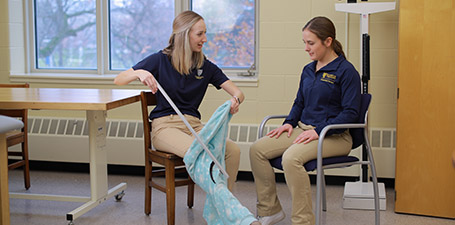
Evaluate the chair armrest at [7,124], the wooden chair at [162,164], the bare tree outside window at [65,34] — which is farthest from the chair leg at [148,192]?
the bare tree outside window at [65,34]

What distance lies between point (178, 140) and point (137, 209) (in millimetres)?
746

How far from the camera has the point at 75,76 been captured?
4496 millimetres

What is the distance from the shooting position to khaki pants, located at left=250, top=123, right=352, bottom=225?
2797 millimetres

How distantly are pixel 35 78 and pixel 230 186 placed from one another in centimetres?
225

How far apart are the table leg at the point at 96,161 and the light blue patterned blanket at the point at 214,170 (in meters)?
0.68

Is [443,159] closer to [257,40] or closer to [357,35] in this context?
[357,35]

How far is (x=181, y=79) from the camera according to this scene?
3227mm

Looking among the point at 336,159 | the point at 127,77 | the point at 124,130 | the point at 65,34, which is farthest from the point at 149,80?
the point at 65,34

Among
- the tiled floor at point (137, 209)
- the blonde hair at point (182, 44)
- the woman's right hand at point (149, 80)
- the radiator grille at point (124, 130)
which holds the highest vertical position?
the blonde hair at point (182, 44)

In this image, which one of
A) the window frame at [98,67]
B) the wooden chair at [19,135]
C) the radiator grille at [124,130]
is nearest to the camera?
the wooden chair at [19,135]

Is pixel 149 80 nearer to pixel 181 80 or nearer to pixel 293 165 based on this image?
pixel 181 80

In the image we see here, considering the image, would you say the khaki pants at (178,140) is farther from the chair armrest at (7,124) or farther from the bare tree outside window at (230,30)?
the bare tree outside window at (230,30)

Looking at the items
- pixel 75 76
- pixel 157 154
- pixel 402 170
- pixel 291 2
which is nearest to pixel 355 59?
pixel 291 2

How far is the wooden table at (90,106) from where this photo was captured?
2.88 metres
